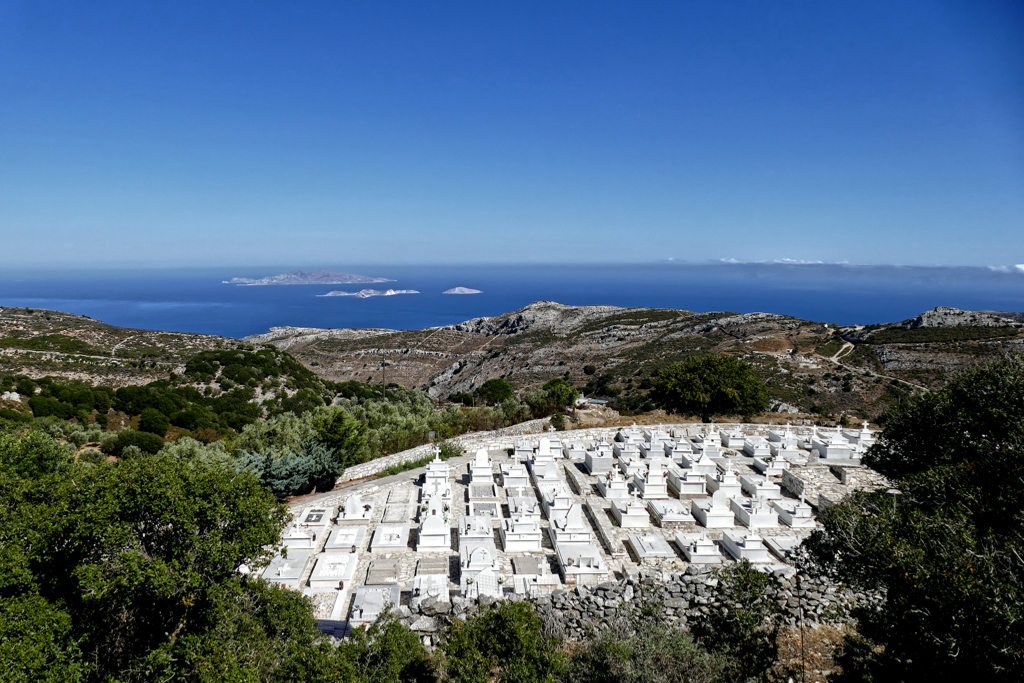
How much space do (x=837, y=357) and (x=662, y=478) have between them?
3202cm

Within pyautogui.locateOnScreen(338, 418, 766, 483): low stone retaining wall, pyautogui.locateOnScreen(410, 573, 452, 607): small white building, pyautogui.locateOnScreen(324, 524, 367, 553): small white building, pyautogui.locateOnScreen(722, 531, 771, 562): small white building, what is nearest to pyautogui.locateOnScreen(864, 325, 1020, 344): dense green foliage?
pyautogui.locateOnScreen(338, 418, 766, 483): low stone retaining wall

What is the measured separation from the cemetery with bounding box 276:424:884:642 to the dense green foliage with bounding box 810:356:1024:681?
303 cm

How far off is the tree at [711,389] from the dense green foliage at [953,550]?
11.8m

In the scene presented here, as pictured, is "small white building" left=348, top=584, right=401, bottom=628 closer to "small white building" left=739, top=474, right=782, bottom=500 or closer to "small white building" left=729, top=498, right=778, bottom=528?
"small white building" left=729, top=498, right=778, bottom=528

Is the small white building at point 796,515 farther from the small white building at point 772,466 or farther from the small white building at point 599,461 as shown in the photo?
the small white building at point 599,461

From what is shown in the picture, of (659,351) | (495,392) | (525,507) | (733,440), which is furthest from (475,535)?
(659,351)

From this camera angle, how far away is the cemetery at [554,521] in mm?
9602

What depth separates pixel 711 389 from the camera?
22.5m

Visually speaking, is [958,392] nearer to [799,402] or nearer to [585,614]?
[585,614]

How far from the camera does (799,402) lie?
1169 inches

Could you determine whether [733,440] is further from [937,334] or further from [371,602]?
[937,334]

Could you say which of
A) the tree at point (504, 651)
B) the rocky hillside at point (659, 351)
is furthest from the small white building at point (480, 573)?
the rocky hillside at point (659, 351)

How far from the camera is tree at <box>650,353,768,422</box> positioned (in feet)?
73.1

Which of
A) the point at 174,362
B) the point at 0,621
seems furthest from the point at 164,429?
the point at 0,621
